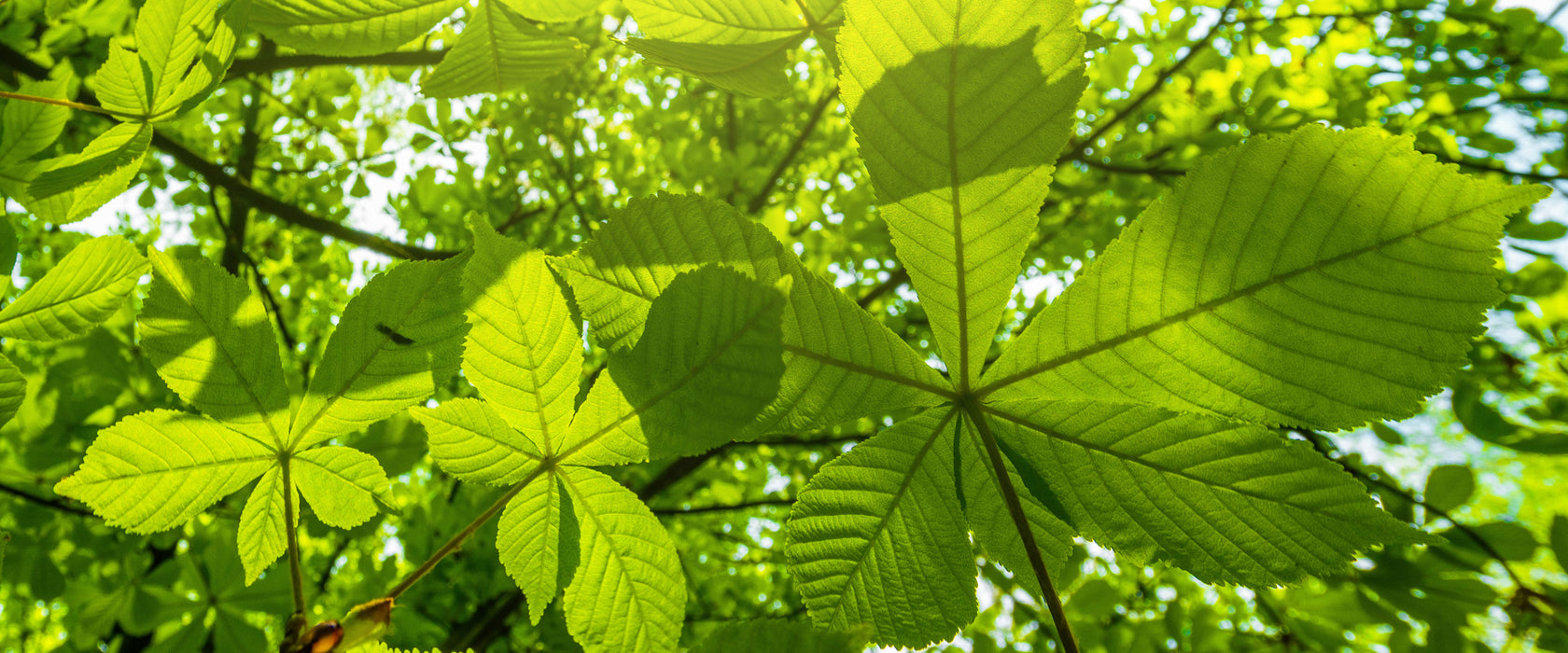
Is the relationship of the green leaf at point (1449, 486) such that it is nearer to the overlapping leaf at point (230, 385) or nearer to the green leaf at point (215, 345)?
the overlapping leaf at point (230, 385)

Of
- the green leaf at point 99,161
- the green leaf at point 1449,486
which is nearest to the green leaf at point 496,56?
the green leaf at point 99,161

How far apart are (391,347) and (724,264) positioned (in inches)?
15.3

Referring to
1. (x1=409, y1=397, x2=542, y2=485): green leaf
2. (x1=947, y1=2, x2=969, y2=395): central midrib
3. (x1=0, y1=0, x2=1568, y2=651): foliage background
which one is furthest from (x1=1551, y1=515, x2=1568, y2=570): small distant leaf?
(x1=409, y1=397, x2=542, y2=485): green leaf

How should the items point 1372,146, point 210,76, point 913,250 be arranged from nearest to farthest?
point 1372,146, point 913,250, point 210,76

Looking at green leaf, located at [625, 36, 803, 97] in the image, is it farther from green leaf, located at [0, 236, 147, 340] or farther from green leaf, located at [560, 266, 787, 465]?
green leaf, located at [0, 236, 147, 340]

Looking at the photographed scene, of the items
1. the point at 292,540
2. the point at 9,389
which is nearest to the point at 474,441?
the point at 292,540

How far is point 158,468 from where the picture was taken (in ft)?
2.58

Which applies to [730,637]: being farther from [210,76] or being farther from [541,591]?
[210,76]

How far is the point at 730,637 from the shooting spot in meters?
0.57

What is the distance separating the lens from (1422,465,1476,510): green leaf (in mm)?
1755

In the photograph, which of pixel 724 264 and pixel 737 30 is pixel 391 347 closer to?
pixel 724 264

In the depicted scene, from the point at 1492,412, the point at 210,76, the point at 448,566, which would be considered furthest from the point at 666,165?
the point at 1492,412

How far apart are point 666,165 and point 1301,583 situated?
337cm

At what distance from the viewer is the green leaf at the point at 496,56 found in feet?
3.43
